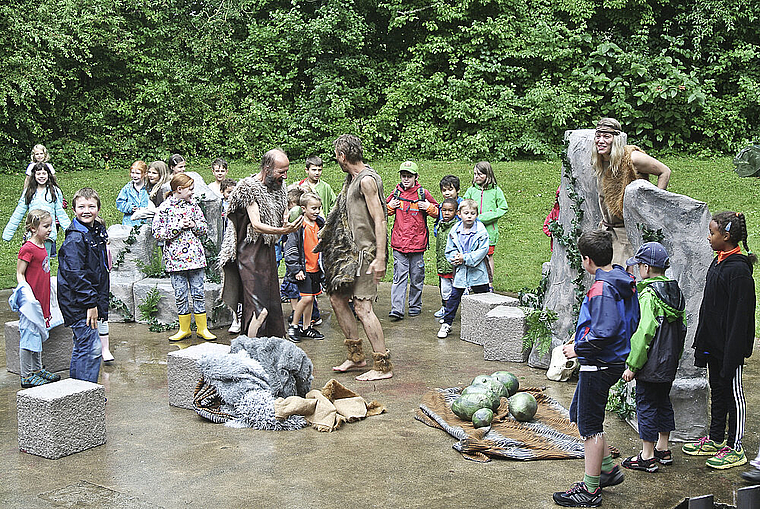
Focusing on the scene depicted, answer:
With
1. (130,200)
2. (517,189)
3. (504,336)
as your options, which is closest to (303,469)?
(504,336)

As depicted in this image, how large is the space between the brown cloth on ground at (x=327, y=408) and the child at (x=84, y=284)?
1697mm

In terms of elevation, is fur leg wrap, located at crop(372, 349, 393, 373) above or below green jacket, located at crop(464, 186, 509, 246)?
below

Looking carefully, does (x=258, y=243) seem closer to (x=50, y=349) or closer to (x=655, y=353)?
(x=50, y=349)

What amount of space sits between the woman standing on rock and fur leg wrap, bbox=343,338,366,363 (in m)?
2.41

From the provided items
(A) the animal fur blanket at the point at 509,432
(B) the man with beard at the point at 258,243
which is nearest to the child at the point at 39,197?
(B) the man with beard at the point at 258,243

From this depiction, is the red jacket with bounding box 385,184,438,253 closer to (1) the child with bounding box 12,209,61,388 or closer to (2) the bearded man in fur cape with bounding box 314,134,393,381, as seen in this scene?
(2) the bearded man in fur cape with bounding box 314,134,393,381

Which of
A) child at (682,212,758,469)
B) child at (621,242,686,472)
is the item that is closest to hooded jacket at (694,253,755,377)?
child at (682,212,758,469)

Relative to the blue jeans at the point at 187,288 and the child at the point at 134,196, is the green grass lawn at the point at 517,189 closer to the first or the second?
the child at the point at 134,196

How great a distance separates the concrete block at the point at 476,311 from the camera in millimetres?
8602

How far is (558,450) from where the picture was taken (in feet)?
19.0

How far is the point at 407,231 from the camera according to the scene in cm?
972

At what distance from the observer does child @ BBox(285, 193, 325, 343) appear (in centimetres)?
879

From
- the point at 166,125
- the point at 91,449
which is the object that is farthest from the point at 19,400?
the point at 166,125

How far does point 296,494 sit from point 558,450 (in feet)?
6.17
